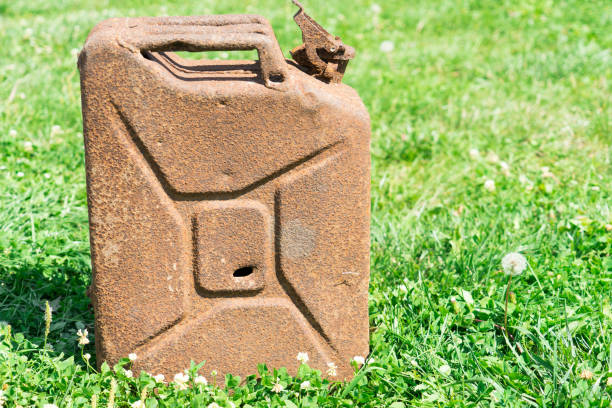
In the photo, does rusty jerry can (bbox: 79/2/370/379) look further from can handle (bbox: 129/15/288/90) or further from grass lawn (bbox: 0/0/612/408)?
grass lawn (bbox: 0/0/612/408)

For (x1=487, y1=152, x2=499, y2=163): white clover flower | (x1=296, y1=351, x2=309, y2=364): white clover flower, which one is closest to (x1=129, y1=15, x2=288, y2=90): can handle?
(x1=296, y1=351, x2=309, y2=364): white clover flower

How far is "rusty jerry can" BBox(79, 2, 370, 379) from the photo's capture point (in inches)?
68.3

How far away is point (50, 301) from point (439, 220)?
1663 mm

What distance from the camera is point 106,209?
1797 mm

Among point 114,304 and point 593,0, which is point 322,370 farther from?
point 593,0

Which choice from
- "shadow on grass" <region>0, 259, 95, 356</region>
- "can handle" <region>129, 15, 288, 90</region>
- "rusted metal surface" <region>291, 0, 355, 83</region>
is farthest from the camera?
"shadow on grass" <region>0, 259, 95, 356</region>

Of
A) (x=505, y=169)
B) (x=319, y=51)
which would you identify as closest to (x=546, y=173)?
(x=505, y=169)

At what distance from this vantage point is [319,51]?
6.18 feet

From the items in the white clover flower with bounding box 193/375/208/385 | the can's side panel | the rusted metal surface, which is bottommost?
the white clover flower with bounding box 193/375/208/385

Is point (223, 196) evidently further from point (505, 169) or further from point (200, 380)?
point (505, 169)

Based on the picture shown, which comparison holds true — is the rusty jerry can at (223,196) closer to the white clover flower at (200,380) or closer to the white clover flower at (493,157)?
the white clover flower at (200,380)

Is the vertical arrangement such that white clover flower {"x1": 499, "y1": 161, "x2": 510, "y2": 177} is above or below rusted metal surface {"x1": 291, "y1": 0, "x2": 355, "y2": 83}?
below

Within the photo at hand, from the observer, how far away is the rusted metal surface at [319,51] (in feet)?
6.04

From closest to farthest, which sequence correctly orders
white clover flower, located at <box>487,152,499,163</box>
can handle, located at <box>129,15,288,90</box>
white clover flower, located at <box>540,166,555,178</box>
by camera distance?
can handle, located at <box>129,15,288,90</box> < white clover flower, located at <box>540,166,555,178</box> < white clover flower, located at <box>487,152,499,163</box>
